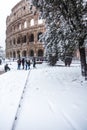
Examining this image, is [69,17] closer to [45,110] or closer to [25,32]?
[45,110]

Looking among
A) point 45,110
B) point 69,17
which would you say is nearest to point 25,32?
point 69,17

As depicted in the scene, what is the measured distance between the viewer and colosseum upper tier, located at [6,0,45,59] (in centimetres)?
5941

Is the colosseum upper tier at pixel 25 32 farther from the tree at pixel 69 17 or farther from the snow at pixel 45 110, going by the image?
the snow at pixel 45 110

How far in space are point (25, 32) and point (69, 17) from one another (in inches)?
1785

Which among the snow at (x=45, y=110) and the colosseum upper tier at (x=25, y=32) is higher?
the colosseum upper tier at (x=25, y=32)

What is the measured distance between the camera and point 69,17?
17547mm

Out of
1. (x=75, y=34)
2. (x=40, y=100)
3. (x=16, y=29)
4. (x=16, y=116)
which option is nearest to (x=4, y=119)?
(x=16, y=116)

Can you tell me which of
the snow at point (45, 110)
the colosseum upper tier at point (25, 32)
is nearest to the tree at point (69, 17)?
the snow at point (45, 110)

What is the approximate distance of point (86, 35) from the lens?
16.8 m

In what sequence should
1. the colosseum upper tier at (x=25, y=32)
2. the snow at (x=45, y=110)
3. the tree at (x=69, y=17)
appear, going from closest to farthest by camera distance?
the snow at (x=45, y=110), the tree at (x=69, y=17), the colosseum upper tier at (x=25, y=32)

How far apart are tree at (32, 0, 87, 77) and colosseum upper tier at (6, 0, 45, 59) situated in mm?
38548

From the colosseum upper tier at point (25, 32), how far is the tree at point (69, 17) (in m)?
38.5

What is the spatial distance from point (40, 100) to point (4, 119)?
2.99 m

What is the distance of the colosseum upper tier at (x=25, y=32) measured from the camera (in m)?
59.4
